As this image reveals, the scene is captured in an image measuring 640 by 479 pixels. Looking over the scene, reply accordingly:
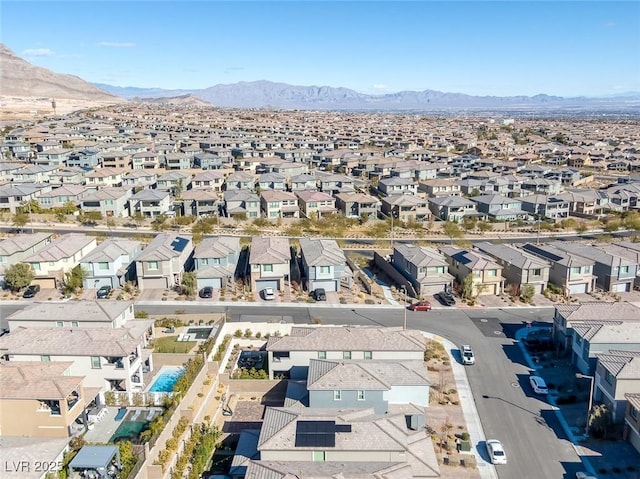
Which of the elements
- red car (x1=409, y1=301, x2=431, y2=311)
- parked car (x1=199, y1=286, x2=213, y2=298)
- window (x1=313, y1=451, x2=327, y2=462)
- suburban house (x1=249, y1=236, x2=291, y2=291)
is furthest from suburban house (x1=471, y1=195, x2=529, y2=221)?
window (x1=313, y1=451, x2=327, y2=462)

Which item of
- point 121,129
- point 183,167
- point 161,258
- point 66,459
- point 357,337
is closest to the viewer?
point 66,459

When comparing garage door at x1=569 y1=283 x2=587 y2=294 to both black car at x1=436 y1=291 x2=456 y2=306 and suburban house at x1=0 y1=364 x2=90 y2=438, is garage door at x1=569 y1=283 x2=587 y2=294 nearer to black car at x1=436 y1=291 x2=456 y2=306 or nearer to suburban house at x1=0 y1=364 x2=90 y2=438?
black car at x1=436 y1=291 x2=456 y2=306

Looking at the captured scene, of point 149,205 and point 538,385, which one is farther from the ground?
point 149,205

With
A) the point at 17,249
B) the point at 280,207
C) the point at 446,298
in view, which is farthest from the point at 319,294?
the point at 280,207

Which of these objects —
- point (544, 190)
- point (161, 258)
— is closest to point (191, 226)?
point (161, 258)

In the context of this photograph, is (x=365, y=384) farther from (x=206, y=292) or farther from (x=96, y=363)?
(x=206, y=292)

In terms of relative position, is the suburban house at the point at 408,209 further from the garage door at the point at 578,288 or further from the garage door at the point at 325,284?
the garage door at the point at 325,284

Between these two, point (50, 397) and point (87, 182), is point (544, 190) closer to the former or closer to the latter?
point (87, 182)
